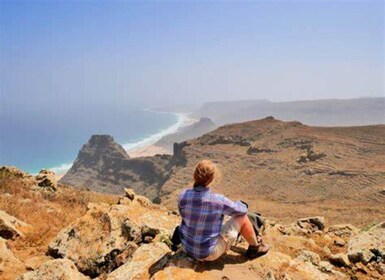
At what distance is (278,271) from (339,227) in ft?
18.6

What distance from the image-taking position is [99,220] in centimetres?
735

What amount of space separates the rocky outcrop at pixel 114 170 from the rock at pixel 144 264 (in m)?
48.1

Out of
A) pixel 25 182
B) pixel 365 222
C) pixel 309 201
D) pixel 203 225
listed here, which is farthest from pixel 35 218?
pixel 309 201

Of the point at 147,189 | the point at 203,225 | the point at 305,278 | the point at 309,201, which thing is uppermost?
the point at 203,225

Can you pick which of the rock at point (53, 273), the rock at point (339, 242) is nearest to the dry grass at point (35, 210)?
the rock at point (53, 273)

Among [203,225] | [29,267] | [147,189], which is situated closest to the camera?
[203,225]

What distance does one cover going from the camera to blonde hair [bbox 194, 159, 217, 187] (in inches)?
194

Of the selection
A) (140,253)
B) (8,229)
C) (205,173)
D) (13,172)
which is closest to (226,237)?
(205,173)

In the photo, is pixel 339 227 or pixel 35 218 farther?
pixel 339 227

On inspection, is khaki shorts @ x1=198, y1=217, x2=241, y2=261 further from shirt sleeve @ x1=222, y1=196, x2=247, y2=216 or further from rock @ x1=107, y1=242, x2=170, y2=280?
rock @ x1=107, y1=242, x2=170, y2=280

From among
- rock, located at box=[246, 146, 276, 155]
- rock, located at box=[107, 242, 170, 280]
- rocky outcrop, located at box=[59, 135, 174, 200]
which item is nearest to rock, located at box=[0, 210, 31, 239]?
rock, located at box=[107, 242, 170, 280]

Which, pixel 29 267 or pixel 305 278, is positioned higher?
pixel 305 278

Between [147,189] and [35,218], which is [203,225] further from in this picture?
[147,189]

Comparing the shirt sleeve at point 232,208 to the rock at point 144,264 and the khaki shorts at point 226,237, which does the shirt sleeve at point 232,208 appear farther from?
the rock at point 144,264
